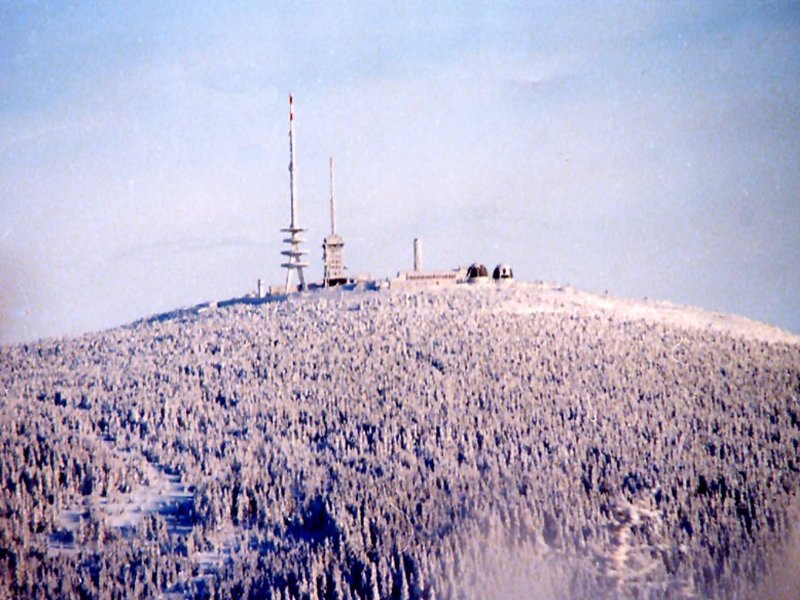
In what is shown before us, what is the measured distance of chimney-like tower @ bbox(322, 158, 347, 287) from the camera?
59.2m

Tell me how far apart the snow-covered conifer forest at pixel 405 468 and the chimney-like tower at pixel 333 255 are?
17.4 metres

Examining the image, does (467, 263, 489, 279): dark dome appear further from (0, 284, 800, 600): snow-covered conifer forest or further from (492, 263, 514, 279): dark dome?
(0, 284, 800, 600): snow-covered conifer forest

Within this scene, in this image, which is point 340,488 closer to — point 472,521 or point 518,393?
point 472,521

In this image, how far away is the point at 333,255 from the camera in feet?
195

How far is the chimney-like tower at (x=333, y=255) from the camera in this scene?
5922 centimetres

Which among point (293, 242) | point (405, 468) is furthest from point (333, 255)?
point (405, 468)

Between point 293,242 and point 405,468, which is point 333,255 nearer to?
point 293,242

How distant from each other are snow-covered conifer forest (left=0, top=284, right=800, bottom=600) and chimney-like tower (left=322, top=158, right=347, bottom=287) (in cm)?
1743

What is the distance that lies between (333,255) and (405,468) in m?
35.2

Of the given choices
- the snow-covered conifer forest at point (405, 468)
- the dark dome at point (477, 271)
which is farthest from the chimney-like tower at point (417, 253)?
the snow-covered conifer forest at point (405, 468)

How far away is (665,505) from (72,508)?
18.2 m

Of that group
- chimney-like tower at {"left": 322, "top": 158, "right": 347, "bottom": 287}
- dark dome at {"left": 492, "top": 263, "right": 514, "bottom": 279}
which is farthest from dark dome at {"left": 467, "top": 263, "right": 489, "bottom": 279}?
chimney-like tower at {"left": 322, "top": 158, "right": 347, "bottom": 287}

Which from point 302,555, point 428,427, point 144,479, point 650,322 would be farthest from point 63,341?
point 650,322

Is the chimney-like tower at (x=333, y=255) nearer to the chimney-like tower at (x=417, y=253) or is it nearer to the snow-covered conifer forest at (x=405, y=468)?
the chimney-like tower at (x=417, y=253)
